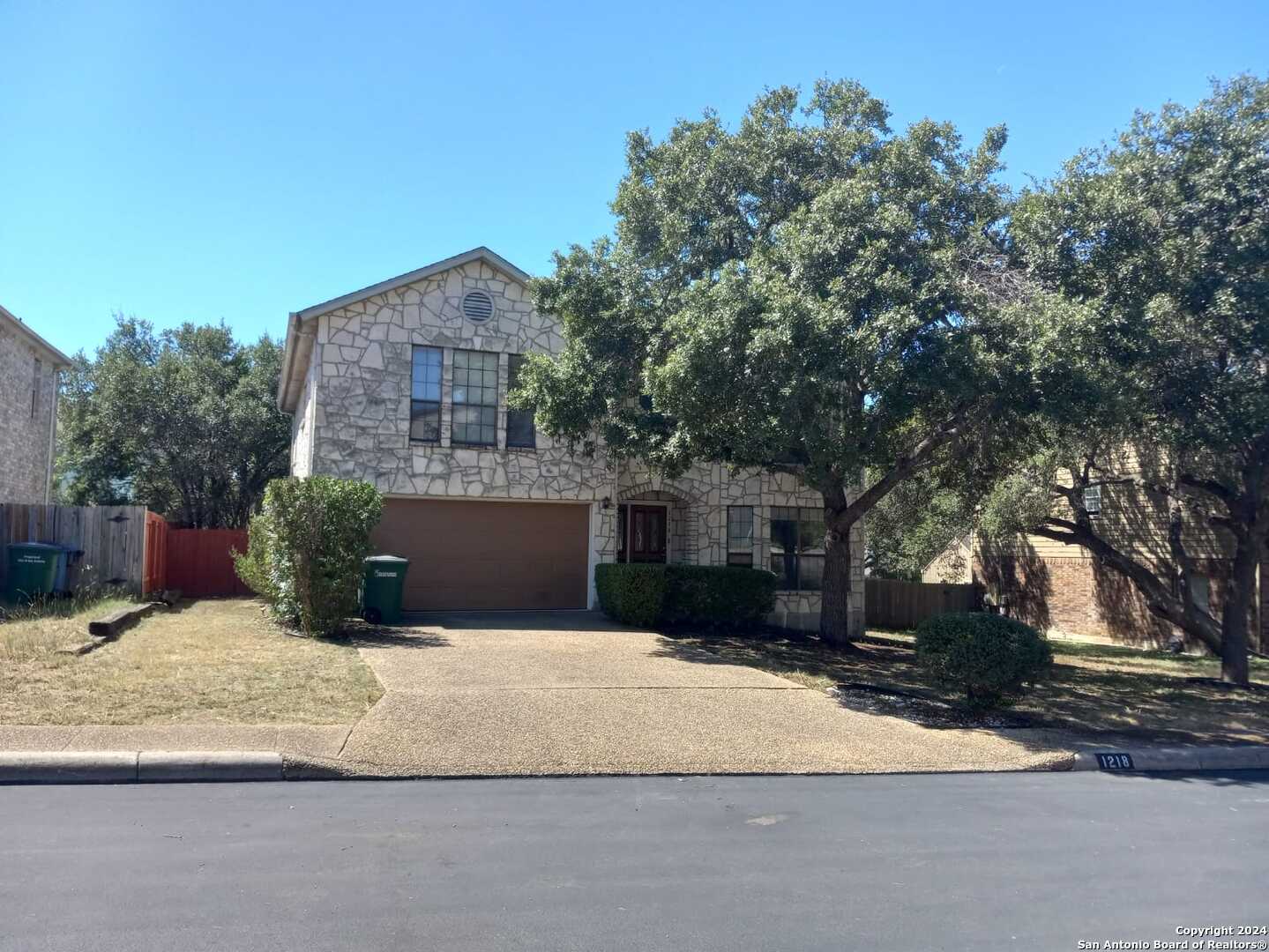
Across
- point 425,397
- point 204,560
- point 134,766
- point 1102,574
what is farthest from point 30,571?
point 1102,574

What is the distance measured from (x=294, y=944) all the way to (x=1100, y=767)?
764cm

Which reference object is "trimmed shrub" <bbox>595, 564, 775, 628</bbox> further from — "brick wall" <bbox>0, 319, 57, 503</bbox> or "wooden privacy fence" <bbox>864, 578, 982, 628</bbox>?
"brick wall" <bbox>0, 319, 57, 503</bbox>

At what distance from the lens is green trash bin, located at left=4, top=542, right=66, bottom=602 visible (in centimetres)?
1570

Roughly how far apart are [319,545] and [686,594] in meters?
6.18

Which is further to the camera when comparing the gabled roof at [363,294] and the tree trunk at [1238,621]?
the gabled roof at [363,294]

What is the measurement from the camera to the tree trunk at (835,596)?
15.9 m

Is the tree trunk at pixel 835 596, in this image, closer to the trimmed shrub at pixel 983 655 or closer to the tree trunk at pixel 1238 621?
the trimmed shrub at pixel 983 655

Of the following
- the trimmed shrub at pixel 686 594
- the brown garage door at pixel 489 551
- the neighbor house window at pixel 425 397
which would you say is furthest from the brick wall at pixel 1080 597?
the neighbor house window at pixel 425 397

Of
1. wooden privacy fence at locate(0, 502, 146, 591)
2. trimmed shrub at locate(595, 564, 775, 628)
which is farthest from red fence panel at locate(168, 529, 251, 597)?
trimmed shrub at locate(595, 564, 775, 628)

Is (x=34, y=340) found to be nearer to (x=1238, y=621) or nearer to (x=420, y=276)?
(x=420, y=276)

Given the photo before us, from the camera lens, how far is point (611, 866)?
227 inches

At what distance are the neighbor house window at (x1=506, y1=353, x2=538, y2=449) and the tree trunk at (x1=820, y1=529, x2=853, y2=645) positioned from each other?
5766mm

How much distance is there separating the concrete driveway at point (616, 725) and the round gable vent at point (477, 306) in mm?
6944

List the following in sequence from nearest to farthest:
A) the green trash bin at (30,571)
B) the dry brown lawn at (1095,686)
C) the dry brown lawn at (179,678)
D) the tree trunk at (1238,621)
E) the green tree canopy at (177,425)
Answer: the dry brown lawn at (179,678)
the dry brown lawn at (1095,686)
the tree trunk at (1238,621)
the green trash bin at (30,571)
the green tree canopy at (177,425)
